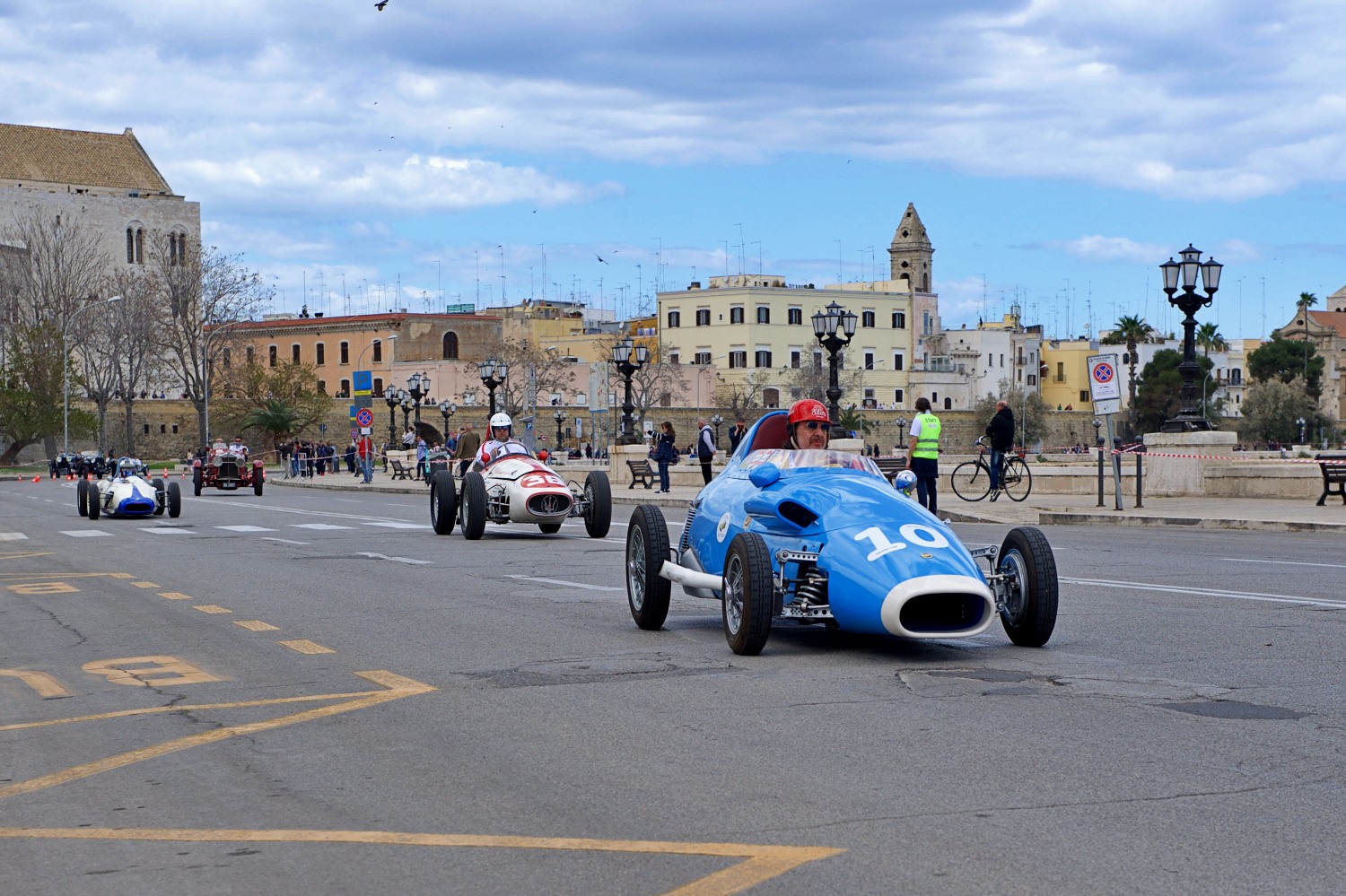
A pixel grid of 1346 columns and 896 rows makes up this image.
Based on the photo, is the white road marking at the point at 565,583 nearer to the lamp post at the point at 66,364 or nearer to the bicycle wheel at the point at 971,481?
the bicycle wheel at the point at 971,481

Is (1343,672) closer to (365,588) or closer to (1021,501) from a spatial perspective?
(365,588)

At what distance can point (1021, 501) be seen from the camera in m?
33.9

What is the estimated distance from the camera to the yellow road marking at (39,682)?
378 inches

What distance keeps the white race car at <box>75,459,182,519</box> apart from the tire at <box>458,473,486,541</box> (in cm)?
1100

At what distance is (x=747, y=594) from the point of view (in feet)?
32.6

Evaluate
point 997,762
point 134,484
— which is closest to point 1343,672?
point 997,762

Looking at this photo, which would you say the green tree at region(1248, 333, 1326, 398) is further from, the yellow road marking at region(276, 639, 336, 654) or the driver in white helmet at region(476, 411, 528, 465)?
the yellow road marking at region(276, 639, 336, 654)

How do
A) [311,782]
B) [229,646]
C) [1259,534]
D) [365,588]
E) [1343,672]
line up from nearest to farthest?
[311,782]
[1343,672]
[229,646]
[365,588]
[1259,534]

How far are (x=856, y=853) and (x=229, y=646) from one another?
23.3 ft

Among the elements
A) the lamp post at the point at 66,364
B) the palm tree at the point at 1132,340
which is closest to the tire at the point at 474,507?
the lamp post at the point at 66,364

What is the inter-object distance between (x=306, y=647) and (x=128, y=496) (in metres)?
22.9

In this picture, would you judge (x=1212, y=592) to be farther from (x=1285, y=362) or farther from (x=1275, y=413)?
(x=1285, y=362)

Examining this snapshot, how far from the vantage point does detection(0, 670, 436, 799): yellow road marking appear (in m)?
7.03

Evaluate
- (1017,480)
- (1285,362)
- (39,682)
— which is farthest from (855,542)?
(1285,362)
